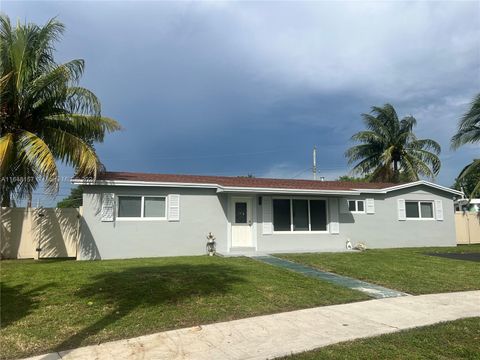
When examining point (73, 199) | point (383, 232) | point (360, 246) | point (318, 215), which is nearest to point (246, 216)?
point (318, 215)

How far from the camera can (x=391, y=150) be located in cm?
2819

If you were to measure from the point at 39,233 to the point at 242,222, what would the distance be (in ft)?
25.0

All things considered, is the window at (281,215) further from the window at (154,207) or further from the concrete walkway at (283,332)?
the concrete walkway at (283,332)

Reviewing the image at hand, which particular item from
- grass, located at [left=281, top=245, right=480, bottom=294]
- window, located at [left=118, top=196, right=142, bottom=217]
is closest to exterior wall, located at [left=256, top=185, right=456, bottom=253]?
grass, located at [left=281, top=245, right=480, bottom=294]

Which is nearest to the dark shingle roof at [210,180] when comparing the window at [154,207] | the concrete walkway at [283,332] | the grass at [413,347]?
the window at [154,207]

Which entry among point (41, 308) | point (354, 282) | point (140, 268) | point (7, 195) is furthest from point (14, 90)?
point (354, 282)

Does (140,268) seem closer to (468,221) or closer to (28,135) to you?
(28,135)

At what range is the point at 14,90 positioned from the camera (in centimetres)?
1286

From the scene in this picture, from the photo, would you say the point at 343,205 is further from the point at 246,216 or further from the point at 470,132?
the point at 470,132

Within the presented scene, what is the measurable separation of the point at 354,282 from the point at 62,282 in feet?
22.0

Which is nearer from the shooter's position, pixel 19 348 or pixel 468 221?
pixel 19 348

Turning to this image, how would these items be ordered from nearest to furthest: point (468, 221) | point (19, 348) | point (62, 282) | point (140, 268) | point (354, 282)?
1. point (19, 348)
2. point (62, 282)
3. point (354, 282)
4. point (140, 268)
5. point (468, 221)

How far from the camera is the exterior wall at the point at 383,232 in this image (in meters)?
17.0

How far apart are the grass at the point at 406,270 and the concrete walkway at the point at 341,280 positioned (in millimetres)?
316
